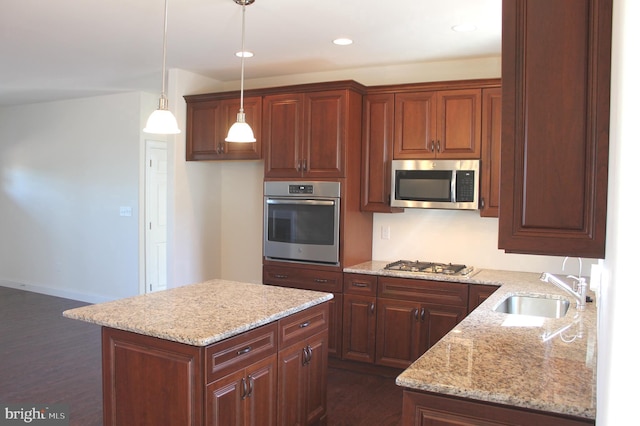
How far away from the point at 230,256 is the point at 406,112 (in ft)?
7.95

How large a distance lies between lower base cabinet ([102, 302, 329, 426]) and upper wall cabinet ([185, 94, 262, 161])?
229 centimetres

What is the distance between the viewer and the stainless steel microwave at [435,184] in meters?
4.00

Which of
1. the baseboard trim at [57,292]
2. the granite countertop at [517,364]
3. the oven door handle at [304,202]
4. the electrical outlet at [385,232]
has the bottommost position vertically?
the baseboard trim at [57,292]

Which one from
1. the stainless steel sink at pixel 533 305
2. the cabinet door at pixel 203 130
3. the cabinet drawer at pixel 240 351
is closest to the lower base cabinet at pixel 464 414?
the cabinet drawer at pixel 240 351

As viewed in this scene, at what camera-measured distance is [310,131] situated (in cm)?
434

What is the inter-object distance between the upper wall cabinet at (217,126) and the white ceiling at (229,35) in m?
0.34

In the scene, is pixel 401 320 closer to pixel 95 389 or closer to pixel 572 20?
pixel 95 389

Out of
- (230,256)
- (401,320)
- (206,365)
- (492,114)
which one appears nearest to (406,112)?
(492,114)

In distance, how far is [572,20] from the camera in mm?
1580

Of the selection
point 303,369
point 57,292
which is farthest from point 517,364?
point 57,292

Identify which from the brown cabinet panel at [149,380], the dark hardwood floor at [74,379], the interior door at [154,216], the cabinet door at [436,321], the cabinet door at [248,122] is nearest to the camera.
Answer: the brown cabinet panel at [149,380]

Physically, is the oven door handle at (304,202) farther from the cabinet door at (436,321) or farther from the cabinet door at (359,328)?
the cabinet door at (436,321)

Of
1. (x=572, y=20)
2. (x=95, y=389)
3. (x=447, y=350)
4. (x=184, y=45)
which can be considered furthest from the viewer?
(x=184, y=45)

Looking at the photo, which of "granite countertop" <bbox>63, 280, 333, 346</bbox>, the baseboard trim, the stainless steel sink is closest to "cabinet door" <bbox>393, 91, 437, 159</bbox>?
the stainless steel sink
